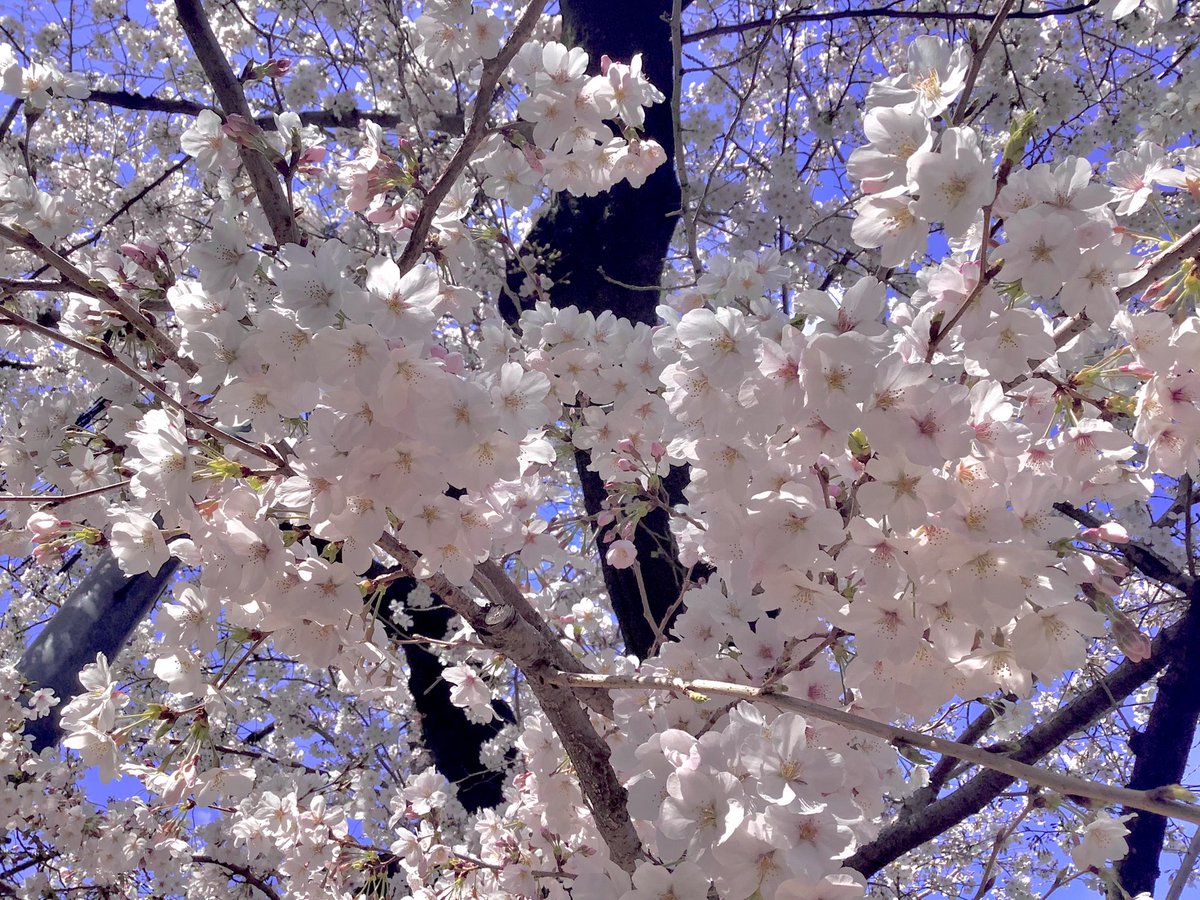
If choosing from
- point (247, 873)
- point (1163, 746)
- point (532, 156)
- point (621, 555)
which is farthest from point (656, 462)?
point (247, 873)

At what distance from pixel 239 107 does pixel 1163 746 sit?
4.09 meters

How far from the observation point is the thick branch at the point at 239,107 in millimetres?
1625

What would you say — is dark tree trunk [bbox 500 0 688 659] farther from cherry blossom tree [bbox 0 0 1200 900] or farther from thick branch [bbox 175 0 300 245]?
thick branch [bbox 175 0 300 245]

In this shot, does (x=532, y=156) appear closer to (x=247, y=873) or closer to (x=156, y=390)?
(x=156, y=390)

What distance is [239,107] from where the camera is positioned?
1.72 m

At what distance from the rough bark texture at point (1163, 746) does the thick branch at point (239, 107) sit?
3.51 metres

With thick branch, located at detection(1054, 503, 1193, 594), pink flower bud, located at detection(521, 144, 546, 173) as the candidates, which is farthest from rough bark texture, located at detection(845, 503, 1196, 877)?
pink flower bud, located at detection(521, 144, 546, 173)

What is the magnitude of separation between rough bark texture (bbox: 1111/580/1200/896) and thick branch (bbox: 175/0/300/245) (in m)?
3.51

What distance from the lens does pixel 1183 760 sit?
11.3 ft

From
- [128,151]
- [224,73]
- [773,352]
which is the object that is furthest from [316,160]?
[128,151]

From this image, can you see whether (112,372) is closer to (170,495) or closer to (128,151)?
(170,495)

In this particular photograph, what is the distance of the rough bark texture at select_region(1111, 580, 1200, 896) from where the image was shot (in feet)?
10.6

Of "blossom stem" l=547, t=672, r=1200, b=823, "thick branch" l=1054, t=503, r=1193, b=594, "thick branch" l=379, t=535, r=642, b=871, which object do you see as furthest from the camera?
"thick branch" l=1054, t=503, r=1193, b=594

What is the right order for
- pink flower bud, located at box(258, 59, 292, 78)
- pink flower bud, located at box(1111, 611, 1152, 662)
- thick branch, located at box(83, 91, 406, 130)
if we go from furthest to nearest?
1. thick branch, located at box(83, 91, 406, 130)
2. pink flower bud, located at box(258, 59, 292, 78)
3. pink flower bud, located at box(1111, 611, 1152, 662)
